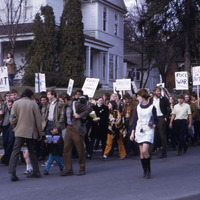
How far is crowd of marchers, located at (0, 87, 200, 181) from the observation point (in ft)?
29.2

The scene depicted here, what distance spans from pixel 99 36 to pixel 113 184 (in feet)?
92.3

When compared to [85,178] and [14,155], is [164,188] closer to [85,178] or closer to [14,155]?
[85,178]

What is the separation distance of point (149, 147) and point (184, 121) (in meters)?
4.43

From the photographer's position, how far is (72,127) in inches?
369

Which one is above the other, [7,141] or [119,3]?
[119,3]

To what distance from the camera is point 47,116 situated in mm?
11148

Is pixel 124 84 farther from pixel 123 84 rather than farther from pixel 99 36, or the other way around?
pixel 99 36

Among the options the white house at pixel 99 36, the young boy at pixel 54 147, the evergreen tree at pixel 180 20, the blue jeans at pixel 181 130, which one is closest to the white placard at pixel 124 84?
the blue jeans at pixel 181 130

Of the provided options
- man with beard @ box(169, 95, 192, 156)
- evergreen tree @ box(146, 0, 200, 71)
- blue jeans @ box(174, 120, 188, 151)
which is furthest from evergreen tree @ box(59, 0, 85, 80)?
blue jeans @ box(174, 120, 188, 151)

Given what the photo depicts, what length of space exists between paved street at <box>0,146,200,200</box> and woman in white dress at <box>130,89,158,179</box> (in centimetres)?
48

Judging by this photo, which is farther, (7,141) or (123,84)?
(123,84)

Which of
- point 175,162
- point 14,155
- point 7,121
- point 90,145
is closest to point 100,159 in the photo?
point 90,145

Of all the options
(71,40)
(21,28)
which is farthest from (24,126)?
(71,40)

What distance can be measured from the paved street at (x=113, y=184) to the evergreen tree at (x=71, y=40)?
61.1ft
